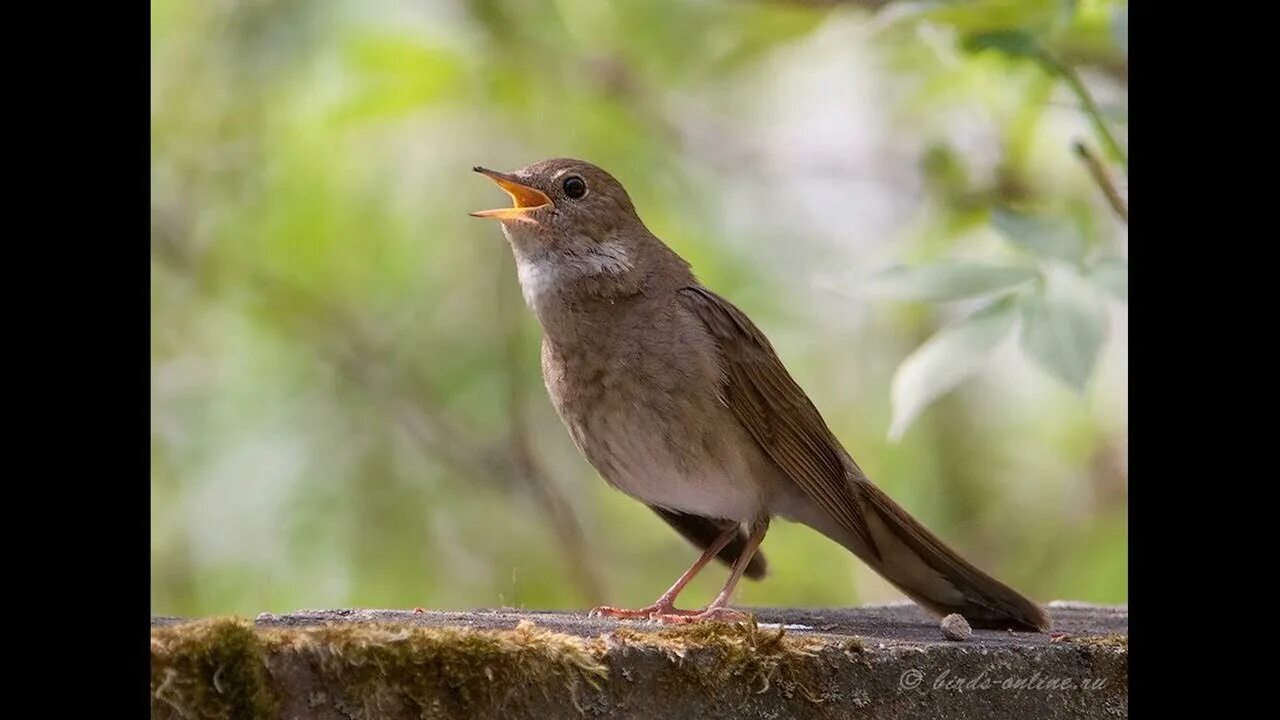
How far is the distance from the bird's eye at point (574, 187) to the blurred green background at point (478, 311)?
1.84 metres

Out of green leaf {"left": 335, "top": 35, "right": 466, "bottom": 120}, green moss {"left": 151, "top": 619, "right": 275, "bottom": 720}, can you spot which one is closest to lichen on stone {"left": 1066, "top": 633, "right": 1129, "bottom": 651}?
green moss {"left": 151, "top": 619, "right": 275, "bottom": 720}

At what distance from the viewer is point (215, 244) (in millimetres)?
7418

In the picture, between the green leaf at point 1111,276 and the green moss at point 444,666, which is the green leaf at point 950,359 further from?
the green moss at point 444,666

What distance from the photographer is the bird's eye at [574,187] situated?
4812mm

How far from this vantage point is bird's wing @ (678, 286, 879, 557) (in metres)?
4.47

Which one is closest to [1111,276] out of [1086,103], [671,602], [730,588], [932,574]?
[1086,103]

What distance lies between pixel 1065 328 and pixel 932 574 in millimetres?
1016

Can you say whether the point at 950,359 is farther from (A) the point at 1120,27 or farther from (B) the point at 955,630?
(A) the point at 1120,27

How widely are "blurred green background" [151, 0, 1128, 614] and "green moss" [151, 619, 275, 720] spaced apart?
420cm

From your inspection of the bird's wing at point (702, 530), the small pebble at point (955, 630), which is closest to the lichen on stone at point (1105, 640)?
the small pebble at point (955, 630)

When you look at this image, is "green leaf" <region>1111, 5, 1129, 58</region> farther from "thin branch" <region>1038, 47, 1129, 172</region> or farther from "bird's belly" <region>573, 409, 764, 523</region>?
"bird's belly" <region>573, 409, 764, 523</region>
